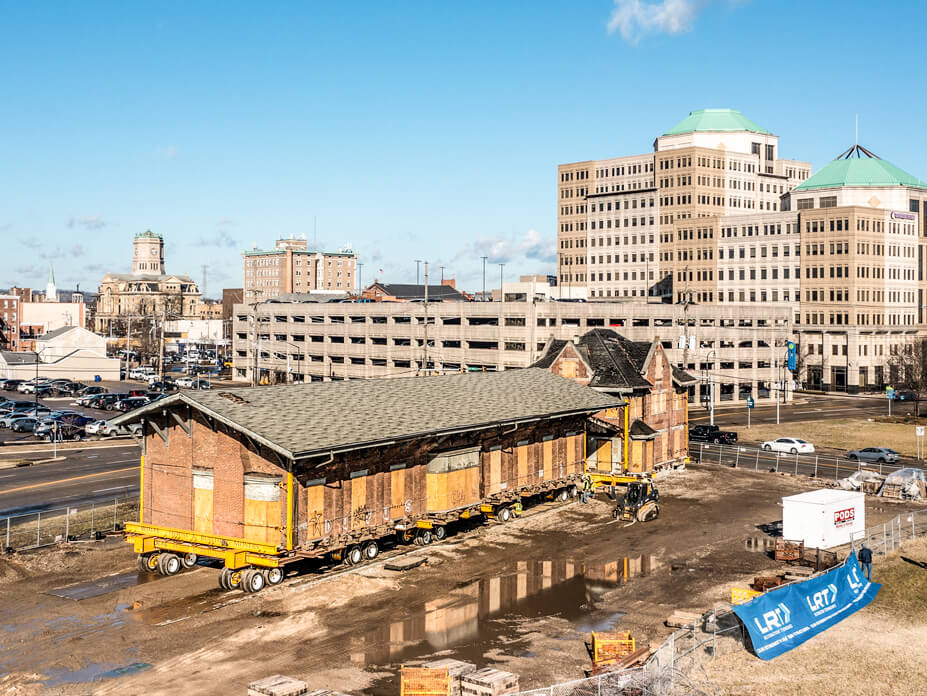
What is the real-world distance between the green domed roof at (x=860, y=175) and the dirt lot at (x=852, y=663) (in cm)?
14287

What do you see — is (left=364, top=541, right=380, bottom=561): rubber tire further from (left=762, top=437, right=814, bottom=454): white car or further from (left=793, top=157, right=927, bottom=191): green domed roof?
(left=793, top=157, right=927, bottom=191): green domed roof

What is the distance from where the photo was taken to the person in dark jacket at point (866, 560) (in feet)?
121

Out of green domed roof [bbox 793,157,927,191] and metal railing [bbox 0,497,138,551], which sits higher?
green domed roof [bbox 793,157,927,191]

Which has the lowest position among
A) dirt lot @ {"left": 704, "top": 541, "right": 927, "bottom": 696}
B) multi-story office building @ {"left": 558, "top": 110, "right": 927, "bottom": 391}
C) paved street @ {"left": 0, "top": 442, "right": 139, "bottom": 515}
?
dirt lot @ {"left": 704, "top": 541, "right": 927, "bottom": 696}

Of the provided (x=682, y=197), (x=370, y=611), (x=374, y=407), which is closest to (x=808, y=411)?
(x=682, y=197)

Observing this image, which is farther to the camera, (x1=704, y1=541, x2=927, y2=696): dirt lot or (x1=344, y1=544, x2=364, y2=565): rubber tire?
(x1=344, y1=544, x2=364, y2=565): rubber tire

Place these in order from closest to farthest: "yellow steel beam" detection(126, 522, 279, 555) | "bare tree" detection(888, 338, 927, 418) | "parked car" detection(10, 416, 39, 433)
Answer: "yellow steel beam" detection(126, 522, 279, 555)
"parked car" detection(10, 416, 39, 433)
"bare tree" detection(888, 338, 927, 418)

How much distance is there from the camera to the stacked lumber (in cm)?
2400

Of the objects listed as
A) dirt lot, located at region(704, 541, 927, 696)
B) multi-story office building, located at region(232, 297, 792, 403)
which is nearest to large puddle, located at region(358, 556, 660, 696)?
dirt lot, located at region(704, 541, 927, 696)

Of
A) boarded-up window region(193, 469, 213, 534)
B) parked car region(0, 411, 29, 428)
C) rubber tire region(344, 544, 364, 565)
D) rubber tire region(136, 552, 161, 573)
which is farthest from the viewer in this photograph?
parked car region(0, 411, 29, 428)

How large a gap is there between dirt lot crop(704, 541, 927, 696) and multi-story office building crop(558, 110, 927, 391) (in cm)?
12427

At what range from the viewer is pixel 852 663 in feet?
92.3

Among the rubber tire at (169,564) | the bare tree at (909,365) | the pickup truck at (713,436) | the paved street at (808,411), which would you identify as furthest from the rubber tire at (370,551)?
the bare tree at (909,365)

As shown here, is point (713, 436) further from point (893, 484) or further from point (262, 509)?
point (262, 509)
